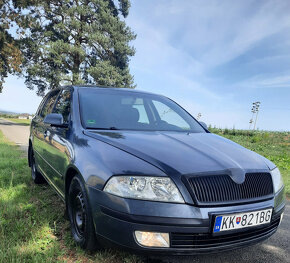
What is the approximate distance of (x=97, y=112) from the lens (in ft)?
9.31

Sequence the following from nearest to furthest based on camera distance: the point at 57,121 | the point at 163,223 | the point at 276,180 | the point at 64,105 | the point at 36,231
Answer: the point at 163,223
the point at 276,180
the point at 36,231
the point at 57,121
the point at 64,105

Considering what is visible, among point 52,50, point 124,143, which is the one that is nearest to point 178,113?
point 124,143

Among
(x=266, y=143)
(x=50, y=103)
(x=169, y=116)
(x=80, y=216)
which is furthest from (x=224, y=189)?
(x=266, y=143)

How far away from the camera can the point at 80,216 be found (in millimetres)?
2262

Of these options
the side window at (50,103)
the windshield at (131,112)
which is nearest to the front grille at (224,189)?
the windshield at (131,112)

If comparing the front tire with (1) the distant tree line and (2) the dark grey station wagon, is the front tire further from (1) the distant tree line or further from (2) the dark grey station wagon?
(1) the distant tree line

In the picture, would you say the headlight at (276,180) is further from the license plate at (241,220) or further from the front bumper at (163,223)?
the front bumper at (163,223)

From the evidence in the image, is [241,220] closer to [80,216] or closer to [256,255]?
[256,255]

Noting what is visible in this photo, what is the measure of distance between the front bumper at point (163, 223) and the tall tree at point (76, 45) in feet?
75.4

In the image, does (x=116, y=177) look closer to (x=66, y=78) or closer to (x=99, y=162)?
(x=99, y=162)

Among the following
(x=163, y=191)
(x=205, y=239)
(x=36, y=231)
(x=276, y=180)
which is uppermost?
(x=276, y=180)

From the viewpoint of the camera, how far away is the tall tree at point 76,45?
23.8m

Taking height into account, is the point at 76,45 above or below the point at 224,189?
above

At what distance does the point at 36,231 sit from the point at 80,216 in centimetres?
63
